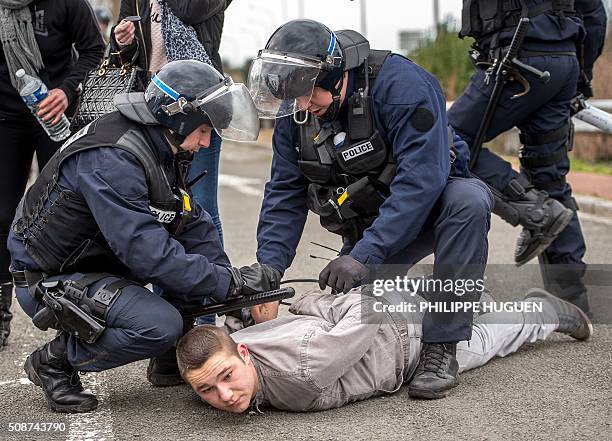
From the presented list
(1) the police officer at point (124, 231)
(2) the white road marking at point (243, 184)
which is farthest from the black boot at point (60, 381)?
(2) the white road marking at point (243, 184)

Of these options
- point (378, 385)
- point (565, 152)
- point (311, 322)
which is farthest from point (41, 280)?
point (565, 152)

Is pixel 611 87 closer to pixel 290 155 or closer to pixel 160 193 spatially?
pixel 290 155

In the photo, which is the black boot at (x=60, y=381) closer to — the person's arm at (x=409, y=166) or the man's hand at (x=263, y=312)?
the man's hand at (x=263, y=312)

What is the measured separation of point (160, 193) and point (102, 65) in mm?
1143

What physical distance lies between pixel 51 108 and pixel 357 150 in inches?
62.7

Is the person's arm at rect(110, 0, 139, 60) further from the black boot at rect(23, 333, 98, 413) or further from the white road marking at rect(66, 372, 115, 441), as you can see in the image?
the white road marking at rect(66, 372, 115, 441)

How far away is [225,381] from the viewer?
144 inches

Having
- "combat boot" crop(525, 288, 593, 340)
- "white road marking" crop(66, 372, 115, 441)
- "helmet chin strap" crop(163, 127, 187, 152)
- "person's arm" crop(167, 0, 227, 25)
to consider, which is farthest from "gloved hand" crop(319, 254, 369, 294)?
"person's arm" crop(167, 0, 227, 25)

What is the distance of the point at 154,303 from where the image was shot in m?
3.87

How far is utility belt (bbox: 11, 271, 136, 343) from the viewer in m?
3.80

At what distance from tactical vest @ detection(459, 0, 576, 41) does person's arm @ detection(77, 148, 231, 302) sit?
2.29m

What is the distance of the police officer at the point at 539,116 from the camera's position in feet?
16.9

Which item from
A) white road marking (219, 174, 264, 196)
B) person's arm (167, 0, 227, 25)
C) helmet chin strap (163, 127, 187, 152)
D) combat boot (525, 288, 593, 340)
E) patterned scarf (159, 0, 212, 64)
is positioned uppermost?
person's arm (167, 0, 227, 25)

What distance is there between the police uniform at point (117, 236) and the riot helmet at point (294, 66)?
50 cm
